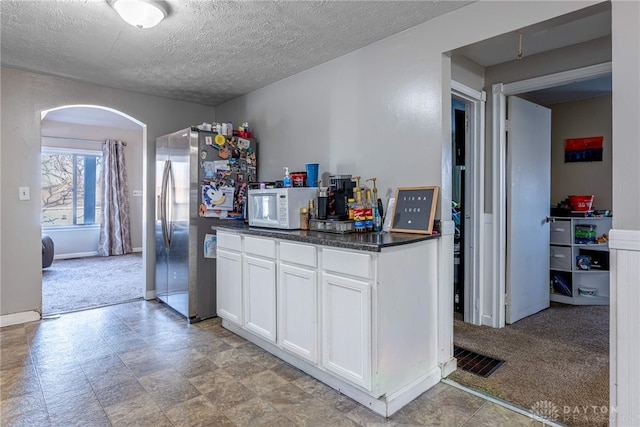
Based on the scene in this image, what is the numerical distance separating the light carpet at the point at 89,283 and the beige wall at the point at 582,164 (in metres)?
5.41

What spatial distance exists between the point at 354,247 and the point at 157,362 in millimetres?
1689

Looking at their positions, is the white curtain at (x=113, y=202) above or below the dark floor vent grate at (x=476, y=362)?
above

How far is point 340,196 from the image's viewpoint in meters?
2.65

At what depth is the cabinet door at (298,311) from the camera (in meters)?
2.24

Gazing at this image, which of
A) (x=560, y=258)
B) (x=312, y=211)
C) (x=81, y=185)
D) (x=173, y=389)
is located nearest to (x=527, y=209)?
(x=560, y=258)

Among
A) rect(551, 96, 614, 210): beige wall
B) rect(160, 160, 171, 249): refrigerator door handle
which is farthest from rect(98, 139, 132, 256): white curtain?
rect(551, 96, 614, 210): beige wall

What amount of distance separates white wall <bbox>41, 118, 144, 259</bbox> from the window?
18cm

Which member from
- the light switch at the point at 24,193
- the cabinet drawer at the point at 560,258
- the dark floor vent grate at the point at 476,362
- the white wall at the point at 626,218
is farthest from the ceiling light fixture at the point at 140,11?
the cabinet drawer at the point at 560,258

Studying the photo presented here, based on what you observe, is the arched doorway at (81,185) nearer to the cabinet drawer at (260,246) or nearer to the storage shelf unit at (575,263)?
the cabinet drawer at (260,246)

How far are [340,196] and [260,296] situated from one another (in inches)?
37.5

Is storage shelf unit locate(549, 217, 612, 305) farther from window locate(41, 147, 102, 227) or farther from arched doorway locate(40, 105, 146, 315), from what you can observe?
window locate(41, 147, 102, 227)

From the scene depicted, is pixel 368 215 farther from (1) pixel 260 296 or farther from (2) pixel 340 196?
(1) pixel 260 296

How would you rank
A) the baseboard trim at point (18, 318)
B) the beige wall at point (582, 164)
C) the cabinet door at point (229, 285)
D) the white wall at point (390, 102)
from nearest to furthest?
the white wall at point (390, 102) → the cabinet door at point (229, 285) → the baseboard trim at point (18, 318) → the beige wall at point (582, 164)

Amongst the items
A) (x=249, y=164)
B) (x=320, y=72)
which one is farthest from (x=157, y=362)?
(x=320, y=72)
